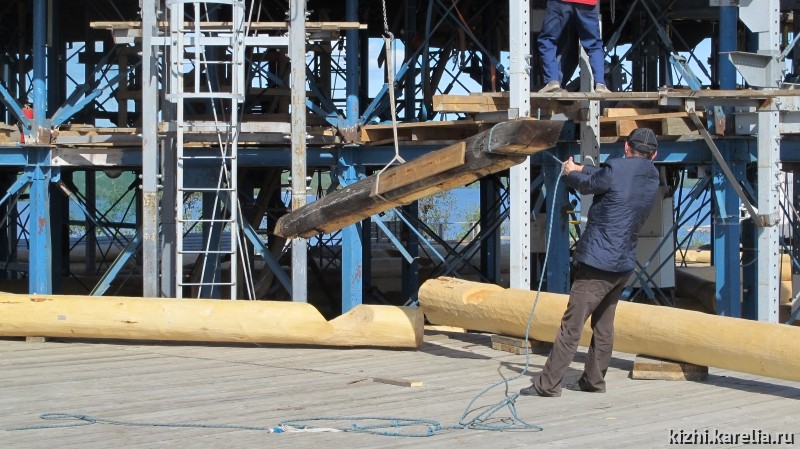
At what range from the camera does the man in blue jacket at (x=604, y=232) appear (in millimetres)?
8391

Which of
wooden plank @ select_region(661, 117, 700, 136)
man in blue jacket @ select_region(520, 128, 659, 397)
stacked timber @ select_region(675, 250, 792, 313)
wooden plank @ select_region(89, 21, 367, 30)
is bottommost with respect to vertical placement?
stacked timber @ select_region(675, 250, 792, 313)

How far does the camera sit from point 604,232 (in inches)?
333

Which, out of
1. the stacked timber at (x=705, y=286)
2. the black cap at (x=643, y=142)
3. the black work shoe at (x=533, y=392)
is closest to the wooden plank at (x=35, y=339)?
the black work shoe at (x=533, y=392)

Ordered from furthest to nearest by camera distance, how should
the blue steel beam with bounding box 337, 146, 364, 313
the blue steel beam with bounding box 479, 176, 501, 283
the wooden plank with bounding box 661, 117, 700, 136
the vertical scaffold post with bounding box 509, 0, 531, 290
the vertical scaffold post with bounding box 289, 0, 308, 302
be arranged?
the blue steel beam with bounding box 479, 176, 501, 283
the blue steel beam with bounding box 337, 146, 364, 313
the wooden plank with bounding box 661, 117, 700, 136
the vertical scaffold post with bounding box 289, 0, 308, 302
the vertical scaffold post with bounding box 509, 0, 531, 290

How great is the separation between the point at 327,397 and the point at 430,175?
1827 mm

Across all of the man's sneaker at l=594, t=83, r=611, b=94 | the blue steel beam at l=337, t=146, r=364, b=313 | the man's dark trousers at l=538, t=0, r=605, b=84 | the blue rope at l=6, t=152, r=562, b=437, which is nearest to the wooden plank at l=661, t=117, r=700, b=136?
the man's dark trousers at l=538, t=0, r=605, b=84

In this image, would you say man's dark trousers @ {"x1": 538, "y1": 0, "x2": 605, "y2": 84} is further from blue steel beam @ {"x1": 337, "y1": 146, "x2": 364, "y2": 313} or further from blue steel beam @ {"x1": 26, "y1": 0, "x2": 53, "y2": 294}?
blue steel beam @ {"x1": 26, "y1": 0, "x2": 53, "y2": 294}

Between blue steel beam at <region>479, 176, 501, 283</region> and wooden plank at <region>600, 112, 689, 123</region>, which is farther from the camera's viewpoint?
blue steel beam at <region>479, 176, 501, 283</region>

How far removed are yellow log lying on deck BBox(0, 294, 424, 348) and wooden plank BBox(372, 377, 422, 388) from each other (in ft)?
5.15

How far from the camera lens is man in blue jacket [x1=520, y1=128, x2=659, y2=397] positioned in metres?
8.39

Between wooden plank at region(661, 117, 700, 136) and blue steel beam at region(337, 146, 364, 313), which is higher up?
wooden plank at region(661, 117, 700, 136)

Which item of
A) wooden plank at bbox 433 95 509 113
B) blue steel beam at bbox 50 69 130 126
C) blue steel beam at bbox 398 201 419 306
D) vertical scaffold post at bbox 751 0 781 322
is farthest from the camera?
blue steel beam at bbox 398 201 419 306

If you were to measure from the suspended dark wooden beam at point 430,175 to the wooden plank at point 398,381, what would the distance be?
56.2 inches

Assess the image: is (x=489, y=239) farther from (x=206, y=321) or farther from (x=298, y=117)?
(x=206, y=321)
